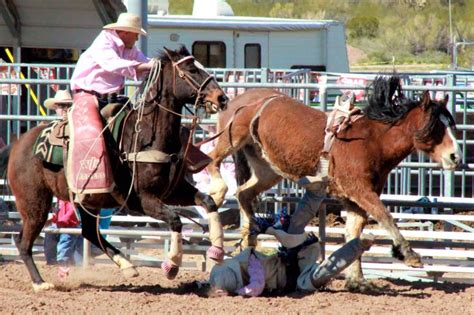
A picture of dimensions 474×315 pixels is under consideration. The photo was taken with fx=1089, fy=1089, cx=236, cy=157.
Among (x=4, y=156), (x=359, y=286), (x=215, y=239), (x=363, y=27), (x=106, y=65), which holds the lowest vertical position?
(x=359, y=286)

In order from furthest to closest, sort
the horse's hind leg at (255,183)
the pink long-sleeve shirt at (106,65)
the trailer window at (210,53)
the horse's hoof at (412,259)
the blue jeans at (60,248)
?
the trailer window at (210,53)
the blue jeans at (60,248)
the horse's hind leg at (255,183)
the pink long-sleeve shirt at (106,65)
the horse's hoof at (412,259)

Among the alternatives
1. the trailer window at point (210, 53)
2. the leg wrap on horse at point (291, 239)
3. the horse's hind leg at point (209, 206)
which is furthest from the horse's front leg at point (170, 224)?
the trailer window at point (210, 53)

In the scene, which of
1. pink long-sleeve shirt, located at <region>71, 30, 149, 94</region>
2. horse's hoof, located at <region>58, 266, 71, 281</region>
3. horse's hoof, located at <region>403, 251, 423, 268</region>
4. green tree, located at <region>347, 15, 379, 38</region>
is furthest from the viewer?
green tree, located at <region>347, 15, 379, 38</region>

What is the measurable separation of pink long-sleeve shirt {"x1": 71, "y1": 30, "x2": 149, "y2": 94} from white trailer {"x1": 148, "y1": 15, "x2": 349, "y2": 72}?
8.25m

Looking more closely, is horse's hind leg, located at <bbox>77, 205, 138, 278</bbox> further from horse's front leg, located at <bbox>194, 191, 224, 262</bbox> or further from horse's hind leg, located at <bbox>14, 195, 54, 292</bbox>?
horse's front leg, located at <bbox>194, 191, 224, 262</bbox>

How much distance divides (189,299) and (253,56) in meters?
10.4

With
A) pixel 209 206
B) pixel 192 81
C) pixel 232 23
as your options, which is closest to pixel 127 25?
pixel 192 81

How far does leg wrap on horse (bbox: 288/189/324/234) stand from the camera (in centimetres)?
904

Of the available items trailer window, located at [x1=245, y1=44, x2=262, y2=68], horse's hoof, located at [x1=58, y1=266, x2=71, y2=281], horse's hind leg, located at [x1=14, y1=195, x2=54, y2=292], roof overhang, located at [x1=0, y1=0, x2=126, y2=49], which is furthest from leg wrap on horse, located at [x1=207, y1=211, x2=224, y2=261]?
trailer window, located at [x1=245, y1=44, x2=262, y2=68]

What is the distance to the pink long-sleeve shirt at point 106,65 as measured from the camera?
8586 millimetres

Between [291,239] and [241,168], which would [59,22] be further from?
[291,239]

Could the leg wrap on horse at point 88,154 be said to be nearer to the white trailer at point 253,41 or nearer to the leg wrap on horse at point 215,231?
the leg wrap on horse at point 215,231

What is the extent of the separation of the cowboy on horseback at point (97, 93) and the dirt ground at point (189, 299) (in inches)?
36.2

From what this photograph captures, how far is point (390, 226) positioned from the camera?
8.61 meters
